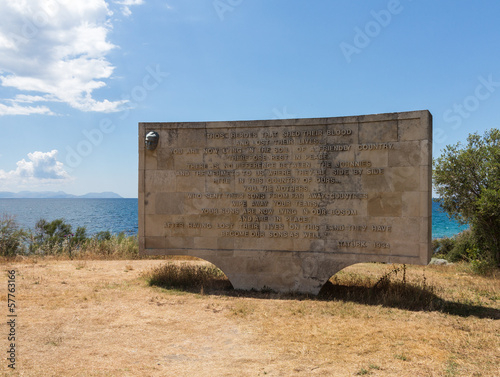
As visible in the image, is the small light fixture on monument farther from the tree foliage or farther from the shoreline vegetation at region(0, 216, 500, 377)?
the tree foliage

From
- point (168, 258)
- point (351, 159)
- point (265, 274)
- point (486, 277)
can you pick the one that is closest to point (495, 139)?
point (486, 277)

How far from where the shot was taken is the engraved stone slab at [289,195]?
32.0 ft

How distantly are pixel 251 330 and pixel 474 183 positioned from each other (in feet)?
38.8

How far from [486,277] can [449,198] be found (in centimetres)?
343

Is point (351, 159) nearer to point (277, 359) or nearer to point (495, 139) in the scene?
point (277, 359)

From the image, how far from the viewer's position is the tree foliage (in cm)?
1426

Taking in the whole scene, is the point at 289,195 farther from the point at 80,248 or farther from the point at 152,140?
the point at 80,248

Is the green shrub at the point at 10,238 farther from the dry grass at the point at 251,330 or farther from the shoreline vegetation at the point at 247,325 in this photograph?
the dry grass at the point at 251,330

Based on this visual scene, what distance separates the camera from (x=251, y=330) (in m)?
7.60

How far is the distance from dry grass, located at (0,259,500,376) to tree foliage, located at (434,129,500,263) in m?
3.59

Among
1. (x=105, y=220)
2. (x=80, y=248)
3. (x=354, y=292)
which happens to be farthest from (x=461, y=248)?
(x=105, y=220)

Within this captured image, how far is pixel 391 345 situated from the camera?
6.64 m

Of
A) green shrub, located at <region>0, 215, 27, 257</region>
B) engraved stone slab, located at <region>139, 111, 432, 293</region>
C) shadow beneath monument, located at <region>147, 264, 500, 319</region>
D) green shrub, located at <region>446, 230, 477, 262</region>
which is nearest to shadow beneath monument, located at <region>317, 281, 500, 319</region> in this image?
shadow beneath monument, located at <region>147, 264, 500, 319</region>

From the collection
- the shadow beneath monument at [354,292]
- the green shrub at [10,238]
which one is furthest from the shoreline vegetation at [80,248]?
the shadow beneath monument at [354,292]
